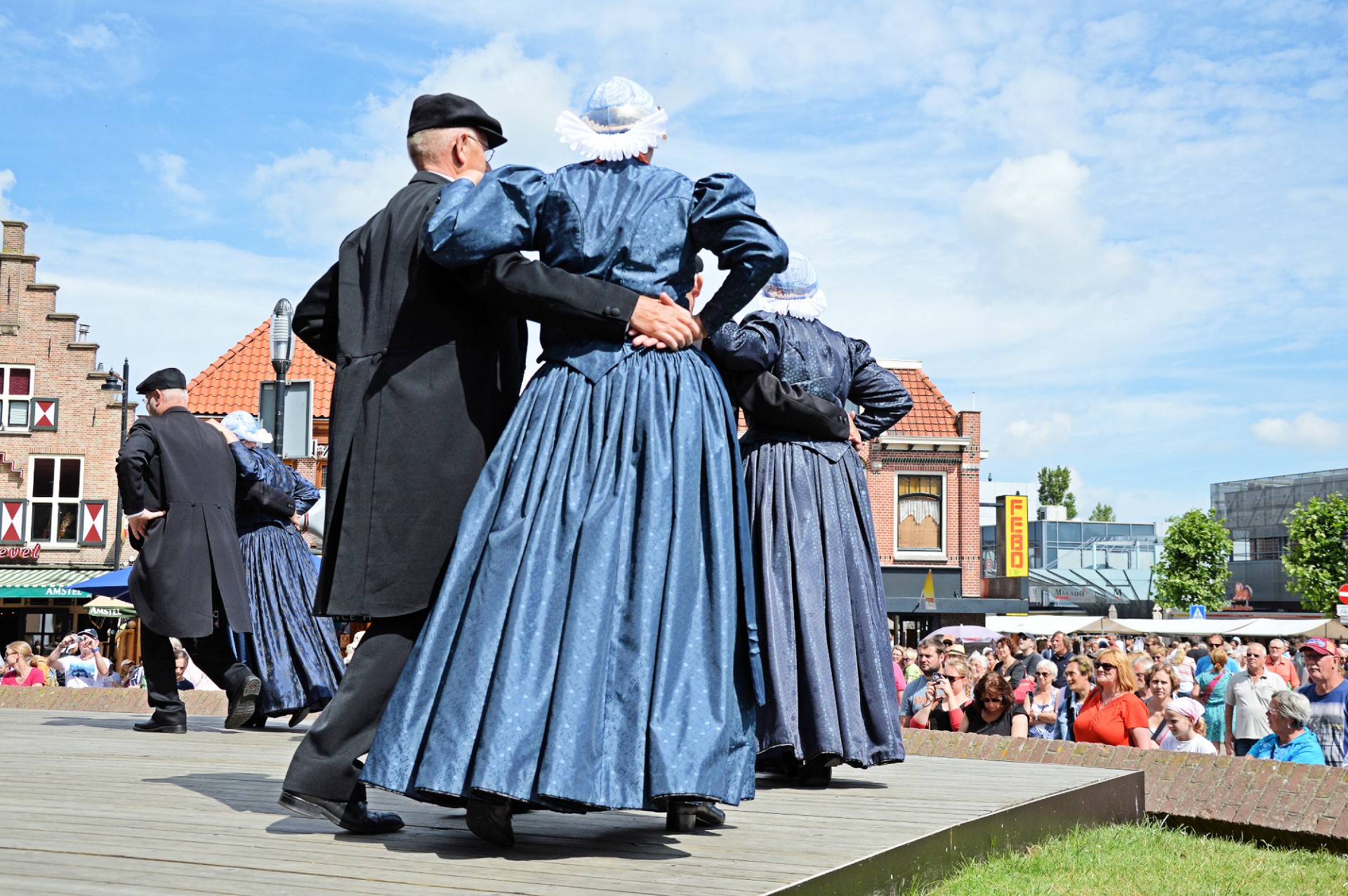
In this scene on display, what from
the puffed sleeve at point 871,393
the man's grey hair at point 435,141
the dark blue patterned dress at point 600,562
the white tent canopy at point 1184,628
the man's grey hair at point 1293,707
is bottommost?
the white tent canopy at point 1184,628

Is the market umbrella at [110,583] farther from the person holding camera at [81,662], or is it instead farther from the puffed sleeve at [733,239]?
the puffed sleeve at [733,239]

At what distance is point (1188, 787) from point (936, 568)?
34443mm

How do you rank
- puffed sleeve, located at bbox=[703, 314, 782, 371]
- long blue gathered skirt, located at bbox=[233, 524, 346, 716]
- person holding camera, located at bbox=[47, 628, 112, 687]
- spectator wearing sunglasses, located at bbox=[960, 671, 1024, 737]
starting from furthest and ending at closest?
person holding camera, located at bbox=[47, 628, 112, 687]
spectator wearing sunglasses, located at bbox=[960, 671, 1024, 737]
long blue gathered skirt, located at bbox=[233, 524, 346, 716]
puffed sleeve, located at bbox=[703, 314, 782, 371]

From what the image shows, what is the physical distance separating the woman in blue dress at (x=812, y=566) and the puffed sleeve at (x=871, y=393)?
0.24 ft

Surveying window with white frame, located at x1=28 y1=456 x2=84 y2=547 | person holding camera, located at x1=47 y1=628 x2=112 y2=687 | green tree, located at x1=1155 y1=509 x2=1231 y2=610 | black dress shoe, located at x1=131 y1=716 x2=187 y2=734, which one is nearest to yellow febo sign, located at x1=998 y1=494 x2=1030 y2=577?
green tree, located at x1=1155 y1=509 x2=1231 y2=610

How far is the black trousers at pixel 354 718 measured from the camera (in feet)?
10.5

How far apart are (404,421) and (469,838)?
101 centimetres

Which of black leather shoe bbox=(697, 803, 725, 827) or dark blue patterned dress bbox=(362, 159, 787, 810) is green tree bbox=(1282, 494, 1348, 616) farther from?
dark blue patterned dress bbox=(362, 159, 787, 810)

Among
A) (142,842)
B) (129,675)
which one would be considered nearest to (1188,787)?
(142,842)

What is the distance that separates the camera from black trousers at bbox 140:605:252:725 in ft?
21.7

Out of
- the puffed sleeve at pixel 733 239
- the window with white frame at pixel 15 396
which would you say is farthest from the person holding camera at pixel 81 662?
the window with white frame at pixel 15 396

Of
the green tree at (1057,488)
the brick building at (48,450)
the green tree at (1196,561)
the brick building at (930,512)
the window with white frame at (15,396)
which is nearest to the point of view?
the brick building at (48,450)

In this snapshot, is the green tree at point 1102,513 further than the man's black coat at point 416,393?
Yes

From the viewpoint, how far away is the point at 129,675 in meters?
14.7
